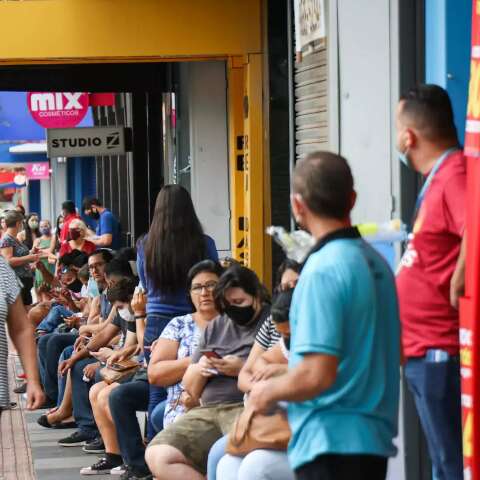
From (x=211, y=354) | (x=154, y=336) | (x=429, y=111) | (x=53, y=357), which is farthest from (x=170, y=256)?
(x=53, y=357)

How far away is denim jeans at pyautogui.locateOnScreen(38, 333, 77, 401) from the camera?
11992 millimetres

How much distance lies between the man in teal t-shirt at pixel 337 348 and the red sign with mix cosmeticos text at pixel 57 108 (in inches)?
737

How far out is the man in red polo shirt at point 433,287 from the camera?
180 inches

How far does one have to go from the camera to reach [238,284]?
648 centimetres

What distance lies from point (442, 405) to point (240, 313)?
6.99 feet

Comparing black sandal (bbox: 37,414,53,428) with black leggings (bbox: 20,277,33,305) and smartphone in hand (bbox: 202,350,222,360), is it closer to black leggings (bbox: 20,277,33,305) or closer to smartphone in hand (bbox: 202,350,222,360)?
smartphone in hand (bbox: 202,350,222,360)

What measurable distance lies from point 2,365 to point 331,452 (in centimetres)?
209

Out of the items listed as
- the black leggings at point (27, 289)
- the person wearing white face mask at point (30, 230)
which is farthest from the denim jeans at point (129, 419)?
the person wearing white face mask at point (30, 230)

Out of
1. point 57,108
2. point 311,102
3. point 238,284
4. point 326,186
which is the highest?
point 57,108

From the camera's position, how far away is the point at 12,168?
169 feet

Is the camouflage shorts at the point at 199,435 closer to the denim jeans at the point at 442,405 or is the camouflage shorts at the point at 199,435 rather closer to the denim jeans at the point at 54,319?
the denim jeans at the point at 442,405

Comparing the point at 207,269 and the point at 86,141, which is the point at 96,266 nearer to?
the point at 207,269

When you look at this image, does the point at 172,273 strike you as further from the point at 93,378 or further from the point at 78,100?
the point at 78,100

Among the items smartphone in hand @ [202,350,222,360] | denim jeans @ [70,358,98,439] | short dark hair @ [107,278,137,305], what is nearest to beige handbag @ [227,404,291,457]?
smartphone in hand @ [202,350,222,360]
